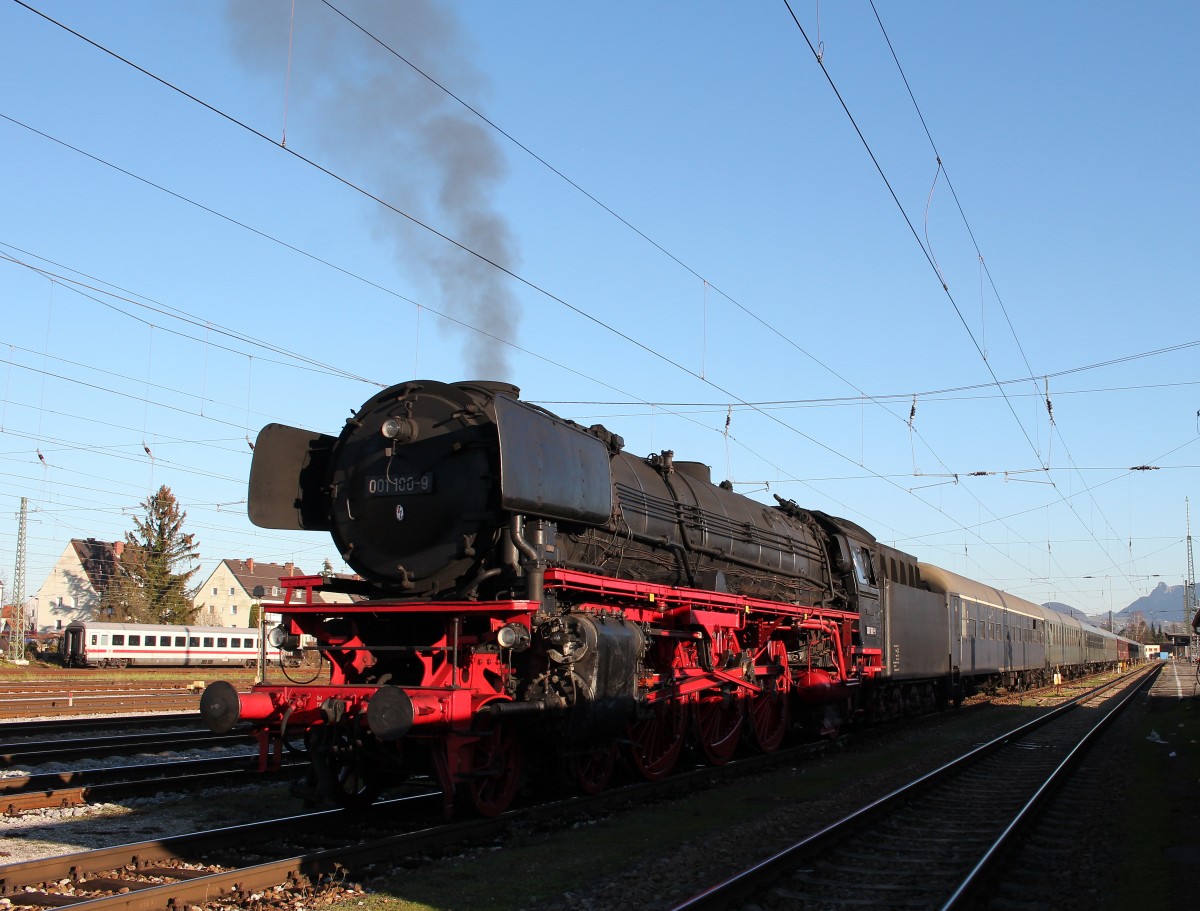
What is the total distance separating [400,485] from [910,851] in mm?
5145

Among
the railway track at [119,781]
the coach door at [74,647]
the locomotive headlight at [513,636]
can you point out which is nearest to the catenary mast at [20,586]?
the coach door at [74,647]

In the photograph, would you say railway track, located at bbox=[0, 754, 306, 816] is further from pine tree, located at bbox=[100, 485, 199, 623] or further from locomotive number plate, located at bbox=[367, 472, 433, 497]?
pine tree, located at bbox=[100, 485, 199, 623]

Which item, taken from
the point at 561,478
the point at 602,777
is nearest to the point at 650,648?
the point at 602,777

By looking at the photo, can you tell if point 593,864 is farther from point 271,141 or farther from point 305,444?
point 271,141

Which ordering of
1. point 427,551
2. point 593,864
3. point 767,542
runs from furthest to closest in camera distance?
1. point 767,542
2. point 427,551
3. point 593,864

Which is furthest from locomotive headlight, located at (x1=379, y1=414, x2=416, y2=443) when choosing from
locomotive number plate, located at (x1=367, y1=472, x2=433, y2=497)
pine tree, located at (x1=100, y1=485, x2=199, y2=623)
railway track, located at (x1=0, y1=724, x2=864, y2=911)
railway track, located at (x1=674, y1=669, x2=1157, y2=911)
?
pine tree, located at (x1=100, y1=485, x2=199, y2=623)

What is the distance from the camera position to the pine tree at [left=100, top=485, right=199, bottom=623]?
5162 centimetres

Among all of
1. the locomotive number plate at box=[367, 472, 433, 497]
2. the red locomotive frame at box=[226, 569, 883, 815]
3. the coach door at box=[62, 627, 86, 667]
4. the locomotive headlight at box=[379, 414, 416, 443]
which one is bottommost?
the coach door at box=[62, 627, 86, 667]

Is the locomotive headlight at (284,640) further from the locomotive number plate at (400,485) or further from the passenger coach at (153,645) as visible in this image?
the passenger coach at (153,645)

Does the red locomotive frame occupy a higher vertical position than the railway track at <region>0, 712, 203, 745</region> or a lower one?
higher

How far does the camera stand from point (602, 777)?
10.1m

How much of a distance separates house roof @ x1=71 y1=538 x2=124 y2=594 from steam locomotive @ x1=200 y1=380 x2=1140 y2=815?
61.9 metres

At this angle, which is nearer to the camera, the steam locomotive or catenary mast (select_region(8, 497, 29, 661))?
the steam locomotive

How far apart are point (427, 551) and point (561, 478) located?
1.32 meters
